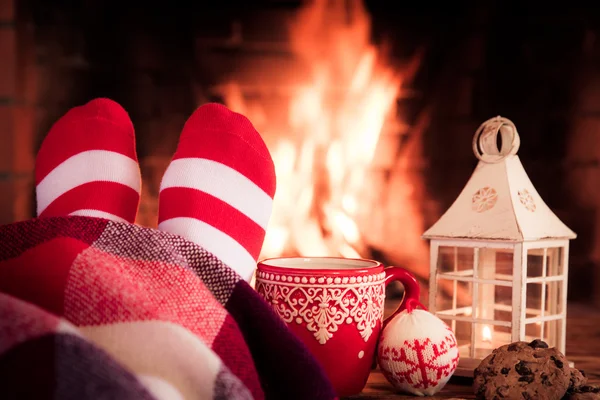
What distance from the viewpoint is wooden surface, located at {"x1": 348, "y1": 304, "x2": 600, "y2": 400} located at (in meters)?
0.64

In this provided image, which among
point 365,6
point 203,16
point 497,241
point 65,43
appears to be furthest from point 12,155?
point 497,241

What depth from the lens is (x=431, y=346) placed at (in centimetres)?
59

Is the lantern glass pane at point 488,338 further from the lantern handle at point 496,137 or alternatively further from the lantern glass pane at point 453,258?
the lantern glass pane at point 453,258

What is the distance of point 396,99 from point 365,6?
0.65 ft

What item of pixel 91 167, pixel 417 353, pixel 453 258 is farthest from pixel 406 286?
pixel 453 258

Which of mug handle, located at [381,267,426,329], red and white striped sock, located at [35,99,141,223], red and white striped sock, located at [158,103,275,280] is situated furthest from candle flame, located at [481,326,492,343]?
red and white striped sock, located at [35,99,141,223]

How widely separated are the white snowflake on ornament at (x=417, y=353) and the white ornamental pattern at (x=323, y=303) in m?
0.03

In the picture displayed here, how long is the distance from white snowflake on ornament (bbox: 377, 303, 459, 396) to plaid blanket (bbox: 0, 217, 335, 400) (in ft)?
0.51

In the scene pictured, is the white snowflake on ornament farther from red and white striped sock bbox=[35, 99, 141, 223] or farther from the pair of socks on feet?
red and white striped sock bbox=[35, 99, 141, 223]

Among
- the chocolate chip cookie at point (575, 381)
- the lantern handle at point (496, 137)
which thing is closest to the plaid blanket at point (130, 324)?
the chocolate chip cookie at point (575, 381)

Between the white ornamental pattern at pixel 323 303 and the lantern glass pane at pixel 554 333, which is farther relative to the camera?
the lantern glass pane at pixel 554 333

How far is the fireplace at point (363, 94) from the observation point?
121 cm

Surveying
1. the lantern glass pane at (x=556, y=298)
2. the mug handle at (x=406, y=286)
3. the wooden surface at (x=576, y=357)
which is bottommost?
the wooden surface at (x=576, y=357)

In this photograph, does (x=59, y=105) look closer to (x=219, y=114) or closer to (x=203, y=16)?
(x=203, y=16)
